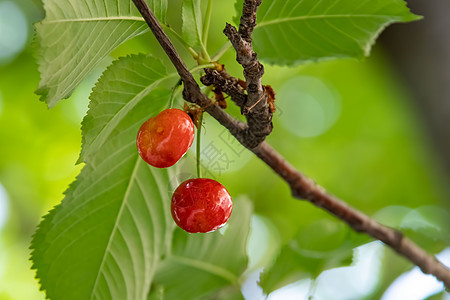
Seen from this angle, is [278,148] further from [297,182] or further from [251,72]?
[251,72]

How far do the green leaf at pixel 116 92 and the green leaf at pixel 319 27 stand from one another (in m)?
0.31

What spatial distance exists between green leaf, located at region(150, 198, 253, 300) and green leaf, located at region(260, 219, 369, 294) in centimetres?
12

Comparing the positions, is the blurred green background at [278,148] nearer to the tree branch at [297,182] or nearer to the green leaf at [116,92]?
the tree branch at [297,182]

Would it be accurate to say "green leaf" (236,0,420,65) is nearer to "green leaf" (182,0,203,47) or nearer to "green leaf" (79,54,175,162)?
"green leaf" (182,0,203,47)

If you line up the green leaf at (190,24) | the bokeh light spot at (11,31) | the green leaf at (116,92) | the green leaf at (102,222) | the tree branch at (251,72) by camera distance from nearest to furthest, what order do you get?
the tree branch at (251,72) < the green leaf at (116,92) < the green leaf at (190,24) < the green leaf at (102,222) < the bokeh light spot at (11,31)

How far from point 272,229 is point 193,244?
259 centimetres

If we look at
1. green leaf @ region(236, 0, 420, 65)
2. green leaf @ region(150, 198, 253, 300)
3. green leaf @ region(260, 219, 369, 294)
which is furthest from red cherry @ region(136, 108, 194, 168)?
green leaf @ region(260, 219, 369, 294)

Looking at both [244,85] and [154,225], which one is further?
[154,225]

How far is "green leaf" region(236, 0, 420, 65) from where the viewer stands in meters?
1.09

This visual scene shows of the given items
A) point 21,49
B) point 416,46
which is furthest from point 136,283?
point 21,49

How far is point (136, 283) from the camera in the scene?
119 cm

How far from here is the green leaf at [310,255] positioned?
1.51m

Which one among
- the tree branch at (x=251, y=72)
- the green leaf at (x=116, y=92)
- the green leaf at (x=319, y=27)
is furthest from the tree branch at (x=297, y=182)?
the green leaf at (x=319, y=27)

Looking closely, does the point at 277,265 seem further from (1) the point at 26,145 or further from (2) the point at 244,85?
(1) the point at 26,145
